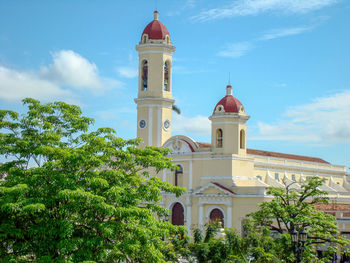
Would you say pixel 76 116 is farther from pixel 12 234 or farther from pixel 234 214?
pixel 234 214

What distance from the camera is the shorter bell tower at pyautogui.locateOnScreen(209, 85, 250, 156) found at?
1779 inches

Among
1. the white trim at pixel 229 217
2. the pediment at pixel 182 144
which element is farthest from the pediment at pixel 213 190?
the pediment at pixel 182 144

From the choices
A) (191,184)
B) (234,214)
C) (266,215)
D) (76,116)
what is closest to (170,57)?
(191,184)

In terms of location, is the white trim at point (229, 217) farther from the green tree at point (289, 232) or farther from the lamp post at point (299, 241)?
the lamp post at point (299, 241)

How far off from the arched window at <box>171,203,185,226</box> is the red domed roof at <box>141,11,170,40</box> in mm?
14931

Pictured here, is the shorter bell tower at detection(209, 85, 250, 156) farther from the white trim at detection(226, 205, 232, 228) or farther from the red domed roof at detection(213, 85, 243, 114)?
the white trim at detection(226, 205, 232, 228)

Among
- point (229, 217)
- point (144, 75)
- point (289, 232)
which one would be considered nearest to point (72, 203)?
point (289, 232)

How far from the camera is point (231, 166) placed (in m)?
44.5

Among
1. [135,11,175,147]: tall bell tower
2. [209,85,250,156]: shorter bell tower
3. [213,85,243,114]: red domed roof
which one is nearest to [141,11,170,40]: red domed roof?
[135,11,175,147]: tall bell tower

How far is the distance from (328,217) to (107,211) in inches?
553

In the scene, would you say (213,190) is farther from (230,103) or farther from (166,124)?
(166,124)

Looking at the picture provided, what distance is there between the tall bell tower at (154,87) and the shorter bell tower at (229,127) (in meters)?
4.99

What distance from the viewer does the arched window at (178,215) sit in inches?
1834

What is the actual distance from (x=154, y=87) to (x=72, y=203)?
101ft
